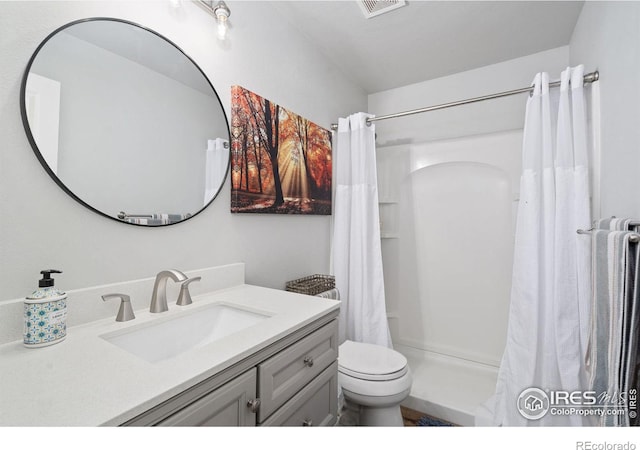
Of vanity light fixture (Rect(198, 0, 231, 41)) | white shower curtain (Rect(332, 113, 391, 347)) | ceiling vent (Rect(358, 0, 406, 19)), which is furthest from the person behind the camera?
white shower curtain (Rect(332, 113, 391, 347))

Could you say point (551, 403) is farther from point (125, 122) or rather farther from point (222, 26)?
point (222, 26)

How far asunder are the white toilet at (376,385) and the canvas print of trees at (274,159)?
0.96 metres

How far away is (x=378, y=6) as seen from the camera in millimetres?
1703

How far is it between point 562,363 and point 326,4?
2351 millimetres

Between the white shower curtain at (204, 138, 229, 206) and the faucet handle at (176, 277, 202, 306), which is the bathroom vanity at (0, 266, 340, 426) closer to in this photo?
the faucet handle at (176, 277, 202, 306)

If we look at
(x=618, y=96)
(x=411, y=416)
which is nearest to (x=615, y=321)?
(x=618, y=96)

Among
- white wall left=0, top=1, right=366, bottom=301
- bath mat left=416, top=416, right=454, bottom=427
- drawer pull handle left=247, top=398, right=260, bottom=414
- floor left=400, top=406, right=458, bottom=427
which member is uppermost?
white wall left=0, top=1, right=366, bottom=301

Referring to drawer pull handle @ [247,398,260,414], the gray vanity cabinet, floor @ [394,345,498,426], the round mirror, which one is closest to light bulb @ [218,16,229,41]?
the round mirror

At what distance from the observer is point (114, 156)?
40.3 inches

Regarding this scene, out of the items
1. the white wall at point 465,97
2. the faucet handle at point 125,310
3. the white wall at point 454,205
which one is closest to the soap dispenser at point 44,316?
the faucet handle at point 125,310

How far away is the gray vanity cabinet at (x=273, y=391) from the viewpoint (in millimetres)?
637

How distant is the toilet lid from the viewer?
149 cm

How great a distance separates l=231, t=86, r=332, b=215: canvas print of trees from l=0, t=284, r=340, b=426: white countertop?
77 cm
